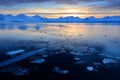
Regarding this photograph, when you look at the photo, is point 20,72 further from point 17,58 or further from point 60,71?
point 17,58

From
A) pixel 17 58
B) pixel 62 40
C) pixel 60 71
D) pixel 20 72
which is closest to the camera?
pixel 20 72

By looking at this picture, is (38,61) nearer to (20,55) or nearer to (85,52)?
(20,55)

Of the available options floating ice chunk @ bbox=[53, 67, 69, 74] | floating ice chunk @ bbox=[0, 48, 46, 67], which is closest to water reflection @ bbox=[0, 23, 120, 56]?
floating ice chunk @ bbox=[0, 48, 46, 67]

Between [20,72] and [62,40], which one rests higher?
[20,72]

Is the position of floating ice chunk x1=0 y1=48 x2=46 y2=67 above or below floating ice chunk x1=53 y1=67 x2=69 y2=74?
above

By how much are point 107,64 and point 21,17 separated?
55.8m

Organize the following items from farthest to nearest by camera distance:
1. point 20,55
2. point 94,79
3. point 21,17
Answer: point 21,17
point 20,55
point 94,79

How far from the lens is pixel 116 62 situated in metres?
5.88

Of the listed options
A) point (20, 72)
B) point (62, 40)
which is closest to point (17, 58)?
point (20, 72)

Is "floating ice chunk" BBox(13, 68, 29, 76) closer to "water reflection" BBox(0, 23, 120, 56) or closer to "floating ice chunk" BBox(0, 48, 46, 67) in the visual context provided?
"floating ice chunk" BBox(0, 48, 46, 67)

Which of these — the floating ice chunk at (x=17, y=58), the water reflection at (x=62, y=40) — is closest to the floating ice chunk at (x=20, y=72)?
the floating ice chunk at (x=17, y=58)

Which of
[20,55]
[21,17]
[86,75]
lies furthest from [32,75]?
[21,17]

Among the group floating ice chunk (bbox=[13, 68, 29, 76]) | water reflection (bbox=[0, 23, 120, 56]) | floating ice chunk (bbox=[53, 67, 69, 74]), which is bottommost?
water reflection (bbox=[0, 23, 120, 56])

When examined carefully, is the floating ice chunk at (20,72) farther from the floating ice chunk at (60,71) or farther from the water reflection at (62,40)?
the water reflection at (62,40)
